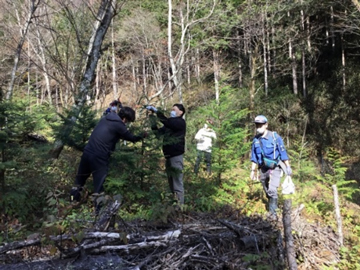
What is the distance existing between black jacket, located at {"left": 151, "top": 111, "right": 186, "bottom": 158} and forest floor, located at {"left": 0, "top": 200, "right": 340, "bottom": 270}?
121 centimetres

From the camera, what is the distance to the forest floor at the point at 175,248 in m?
2.69

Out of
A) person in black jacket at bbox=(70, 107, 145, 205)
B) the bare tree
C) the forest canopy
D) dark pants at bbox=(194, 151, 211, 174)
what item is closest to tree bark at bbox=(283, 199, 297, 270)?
the forest canopy

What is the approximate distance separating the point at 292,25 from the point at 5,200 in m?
20.1

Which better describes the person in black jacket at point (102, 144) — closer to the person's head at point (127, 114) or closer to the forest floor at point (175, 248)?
the person's head at point (127, 114)

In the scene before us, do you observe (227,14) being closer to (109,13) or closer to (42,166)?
(109,13)

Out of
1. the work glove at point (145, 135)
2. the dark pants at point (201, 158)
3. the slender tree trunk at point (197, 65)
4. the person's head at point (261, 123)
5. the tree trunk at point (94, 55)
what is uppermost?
the slender tree trunk at point (197, 65)

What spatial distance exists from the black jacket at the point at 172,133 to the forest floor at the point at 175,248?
1207 mm

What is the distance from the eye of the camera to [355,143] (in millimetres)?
16203

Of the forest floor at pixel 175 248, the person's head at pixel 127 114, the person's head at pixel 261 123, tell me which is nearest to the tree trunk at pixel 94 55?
the person's head at pixel 127 114

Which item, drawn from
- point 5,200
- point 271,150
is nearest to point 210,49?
point 271,150

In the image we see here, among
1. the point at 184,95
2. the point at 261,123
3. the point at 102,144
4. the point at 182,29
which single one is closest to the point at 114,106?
the point at 102,144

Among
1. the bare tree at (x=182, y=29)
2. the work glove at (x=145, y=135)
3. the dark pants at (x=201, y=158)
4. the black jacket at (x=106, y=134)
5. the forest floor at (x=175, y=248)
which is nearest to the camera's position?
the forest floor at (x=175, y=248)

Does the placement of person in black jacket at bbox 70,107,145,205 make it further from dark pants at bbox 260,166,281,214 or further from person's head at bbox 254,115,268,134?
dark pants at bbox 260,166,281,214

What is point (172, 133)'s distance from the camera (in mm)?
4980
